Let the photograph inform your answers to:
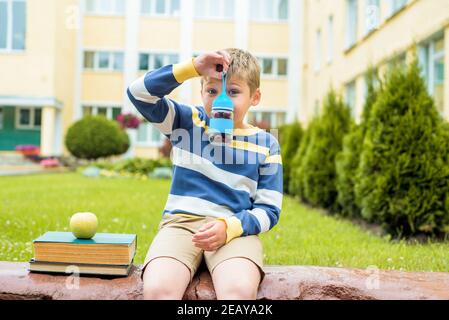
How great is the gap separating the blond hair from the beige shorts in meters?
0.66

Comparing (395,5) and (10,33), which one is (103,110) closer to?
(10,33)

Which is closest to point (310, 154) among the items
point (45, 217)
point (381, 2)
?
point (45, 217)

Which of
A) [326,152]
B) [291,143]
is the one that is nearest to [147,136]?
[291,143]

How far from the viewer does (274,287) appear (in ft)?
7.95

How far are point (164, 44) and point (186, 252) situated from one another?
22.2 metres

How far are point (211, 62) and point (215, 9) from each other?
22261 mm

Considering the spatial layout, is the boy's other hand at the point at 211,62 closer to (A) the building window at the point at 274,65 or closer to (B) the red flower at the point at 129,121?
(B) the red flower at the point at 129,121

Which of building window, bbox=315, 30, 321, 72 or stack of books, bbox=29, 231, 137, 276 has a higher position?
building window, bbox=315, 30, 321, 72

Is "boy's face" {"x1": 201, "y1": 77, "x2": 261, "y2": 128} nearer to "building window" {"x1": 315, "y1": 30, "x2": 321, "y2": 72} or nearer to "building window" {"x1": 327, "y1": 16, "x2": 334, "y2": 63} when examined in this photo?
"building window" {"x1": 327, "y1": 16, "x2": 334, "y2": 63}

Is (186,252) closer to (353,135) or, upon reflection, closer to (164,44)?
(353,135)

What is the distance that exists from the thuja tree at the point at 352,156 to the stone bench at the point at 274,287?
4.23 meters

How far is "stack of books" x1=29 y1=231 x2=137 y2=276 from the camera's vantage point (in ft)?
7.84

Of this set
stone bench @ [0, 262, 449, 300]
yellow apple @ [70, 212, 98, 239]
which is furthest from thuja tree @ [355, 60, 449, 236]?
yellow apple @ [70, 212, 98, 239]

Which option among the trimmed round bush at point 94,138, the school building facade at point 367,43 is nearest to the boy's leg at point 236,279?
the school building facade at point 367,43
